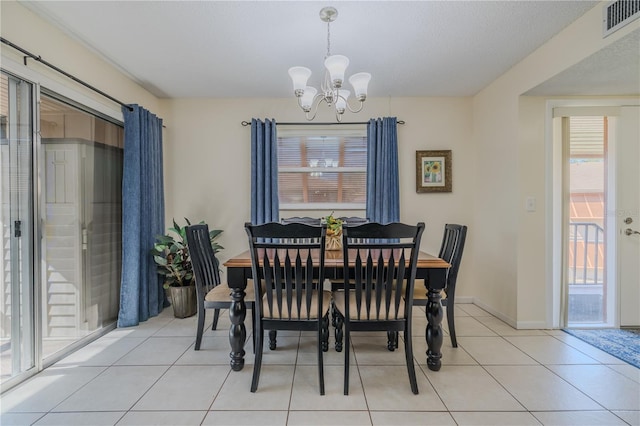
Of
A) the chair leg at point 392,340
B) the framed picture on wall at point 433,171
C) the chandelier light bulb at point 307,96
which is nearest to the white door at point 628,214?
the framed picture on wall at point 433,171

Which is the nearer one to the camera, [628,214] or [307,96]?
[307,96]

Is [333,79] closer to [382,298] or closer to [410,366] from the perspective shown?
[382,298]

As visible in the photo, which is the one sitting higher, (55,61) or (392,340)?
(55,61)

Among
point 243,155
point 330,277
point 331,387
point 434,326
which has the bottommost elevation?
point 331,387

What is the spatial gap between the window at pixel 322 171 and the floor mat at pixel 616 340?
2344 mm

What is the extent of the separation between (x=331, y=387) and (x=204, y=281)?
1283mm

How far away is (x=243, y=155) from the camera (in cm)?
359

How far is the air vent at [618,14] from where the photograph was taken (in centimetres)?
171

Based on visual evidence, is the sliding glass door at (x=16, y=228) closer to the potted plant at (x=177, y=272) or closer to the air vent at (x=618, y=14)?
the potted plant at (x=177, y=272)

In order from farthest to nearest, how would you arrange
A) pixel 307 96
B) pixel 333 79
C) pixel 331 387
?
pixel 307 96 → pixel 333 79 → pixel 331 387

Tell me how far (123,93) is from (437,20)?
2.87 metres

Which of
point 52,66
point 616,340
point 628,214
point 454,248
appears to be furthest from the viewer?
point 628,214

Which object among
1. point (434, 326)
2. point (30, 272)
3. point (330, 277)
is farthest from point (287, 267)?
point (30, 272)

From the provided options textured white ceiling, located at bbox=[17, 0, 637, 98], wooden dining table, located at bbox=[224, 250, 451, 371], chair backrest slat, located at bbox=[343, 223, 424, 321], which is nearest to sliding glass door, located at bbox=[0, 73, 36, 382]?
textured white ceiling, located at bbox=[17, 0, 637, 98]
